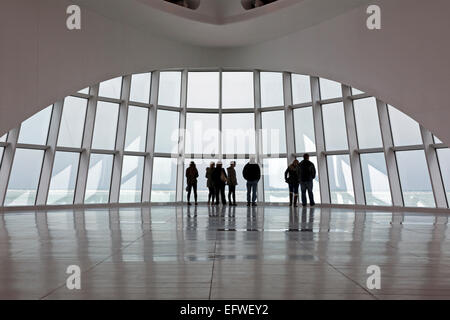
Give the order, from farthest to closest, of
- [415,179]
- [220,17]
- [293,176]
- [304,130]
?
[304,130] → [220,17] → [415,179] → [293,176]

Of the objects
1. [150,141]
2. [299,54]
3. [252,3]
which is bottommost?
[150,141]

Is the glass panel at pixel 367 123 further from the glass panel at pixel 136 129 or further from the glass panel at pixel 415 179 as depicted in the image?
the glass panel at pixel 136 129

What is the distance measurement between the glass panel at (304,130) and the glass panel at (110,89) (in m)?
8.29

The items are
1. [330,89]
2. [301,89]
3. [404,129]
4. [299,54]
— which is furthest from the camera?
[301,89]

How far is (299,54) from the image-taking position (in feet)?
60.8

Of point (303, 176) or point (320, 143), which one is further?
point (320, 143)

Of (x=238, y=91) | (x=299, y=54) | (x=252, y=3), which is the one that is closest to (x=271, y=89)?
(x=238, y=91)

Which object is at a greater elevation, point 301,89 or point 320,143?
point 301,89

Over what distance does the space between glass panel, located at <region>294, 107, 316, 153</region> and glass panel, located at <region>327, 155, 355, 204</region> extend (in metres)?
1.23

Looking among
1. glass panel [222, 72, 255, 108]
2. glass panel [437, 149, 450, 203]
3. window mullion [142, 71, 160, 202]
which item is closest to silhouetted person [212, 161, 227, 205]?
window mullion [142, 71, 160, 202]

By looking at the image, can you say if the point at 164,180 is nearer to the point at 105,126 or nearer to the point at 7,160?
the point at 105,126

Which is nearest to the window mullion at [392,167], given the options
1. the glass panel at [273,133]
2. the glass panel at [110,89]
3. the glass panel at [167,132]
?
the glass panel at [273,133]

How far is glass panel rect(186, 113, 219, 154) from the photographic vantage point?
23141mm

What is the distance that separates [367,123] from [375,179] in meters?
2.36
